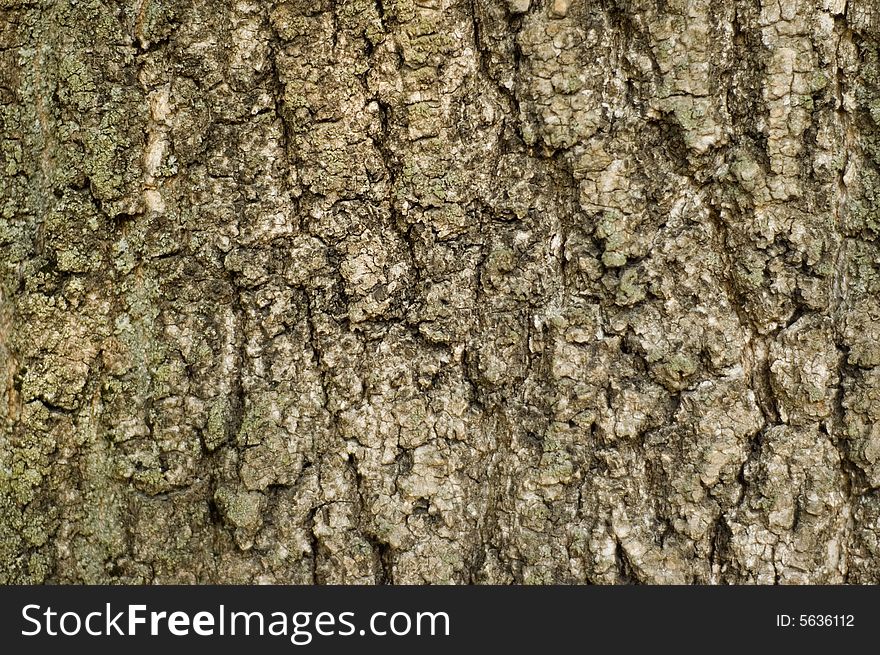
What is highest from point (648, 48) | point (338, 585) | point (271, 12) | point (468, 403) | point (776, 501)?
point (271, 12)

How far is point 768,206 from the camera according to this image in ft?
4.84

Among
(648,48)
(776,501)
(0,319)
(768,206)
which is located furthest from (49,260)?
(776,501)

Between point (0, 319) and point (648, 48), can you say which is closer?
point (648, 48)

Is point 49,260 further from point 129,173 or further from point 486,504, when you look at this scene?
point 486,504

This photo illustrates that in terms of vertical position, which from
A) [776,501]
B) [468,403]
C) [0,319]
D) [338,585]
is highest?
[0,319]

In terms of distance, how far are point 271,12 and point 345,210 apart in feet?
1.36

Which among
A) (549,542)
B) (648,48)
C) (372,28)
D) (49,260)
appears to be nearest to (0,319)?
(49,260)

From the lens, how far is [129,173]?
1.51m

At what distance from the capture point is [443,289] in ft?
4.97

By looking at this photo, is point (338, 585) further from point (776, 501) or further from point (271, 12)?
point (271, 12)

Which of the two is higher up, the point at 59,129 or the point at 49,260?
the point at 59,129

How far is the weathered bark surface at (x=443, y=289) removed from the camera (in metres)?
1.48

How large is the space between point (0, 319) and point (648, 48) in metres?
1.44

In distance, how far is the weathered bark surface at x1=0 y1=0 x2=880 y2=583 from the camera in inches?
58.2
